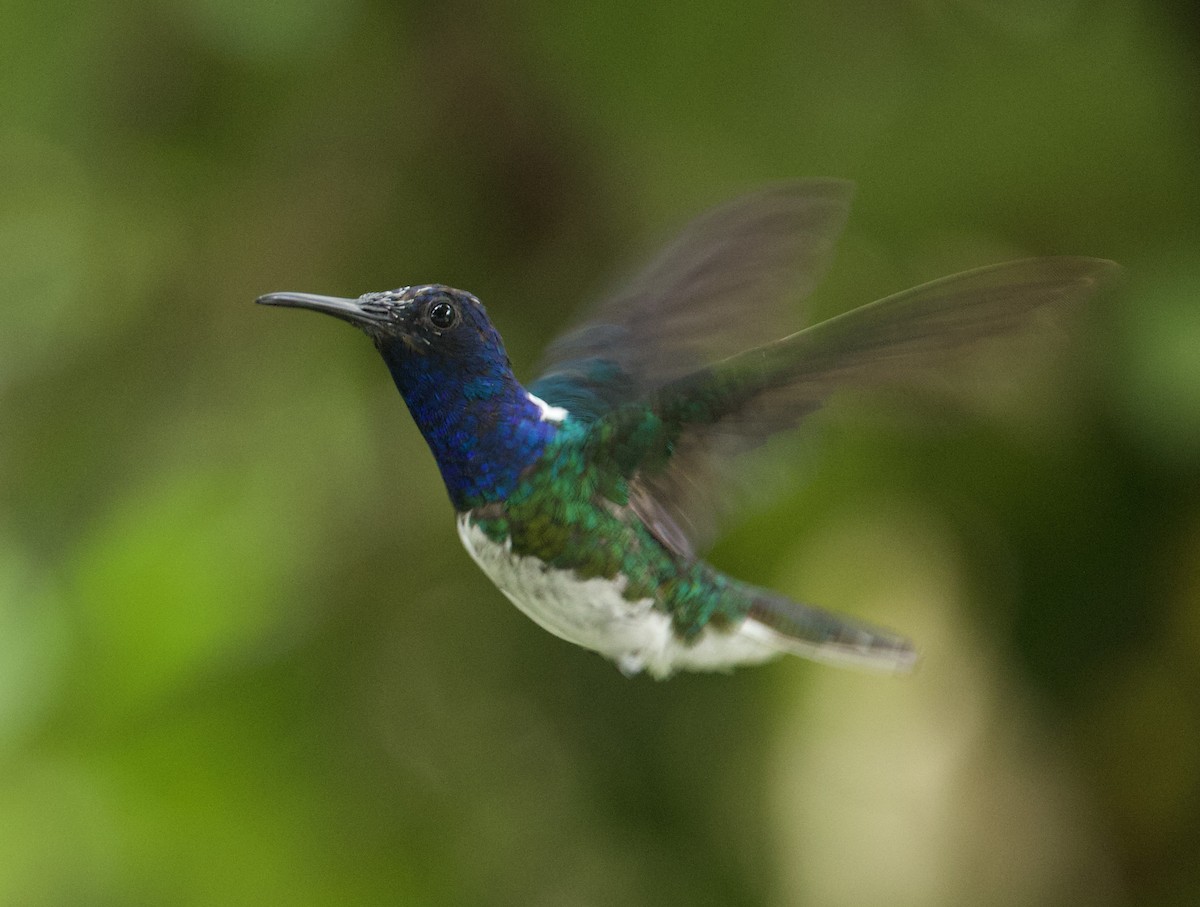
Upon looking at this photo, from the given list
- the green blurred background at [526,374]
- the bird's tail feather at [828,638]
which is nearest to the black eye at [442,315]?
the bird's tail feather at [828,638]

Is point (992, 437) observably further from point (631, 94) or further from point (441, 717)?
point (441, 717)

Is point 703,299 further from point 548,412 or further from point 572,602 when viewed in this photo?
point 572,602

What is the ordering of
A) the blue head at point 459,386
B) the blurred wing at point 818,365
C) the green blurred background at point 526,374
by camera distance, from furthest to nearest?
the green blurred background at point 526,374, the blue head at point 459,386, the blurred wing at point 818,365

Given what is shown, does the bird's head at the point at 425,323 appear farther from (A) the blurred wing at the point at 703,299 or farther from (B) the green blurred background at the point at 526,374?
(B) the green blurred background at the point at 526,374

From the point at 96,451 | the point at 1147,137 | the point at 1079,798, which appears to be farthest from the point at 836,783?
the point at 96,451

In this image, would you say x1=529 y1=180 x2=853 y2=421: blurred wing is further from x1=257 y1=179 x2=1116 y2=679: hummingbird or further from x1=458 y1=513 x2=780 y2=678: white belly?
x1=458 y1=513 x2=780 y2=678: white belly

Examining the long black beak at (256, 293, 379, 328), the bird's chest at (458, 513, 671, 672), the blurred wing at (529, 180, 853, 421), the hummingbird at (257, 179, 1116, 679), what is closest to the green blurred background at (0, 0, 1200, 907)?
the blurred wing at (529, 180, 853, 421)

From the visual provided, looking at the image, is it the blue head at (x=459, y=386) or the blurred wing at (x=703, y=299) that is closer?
the blue head at (x=459, y=386)
